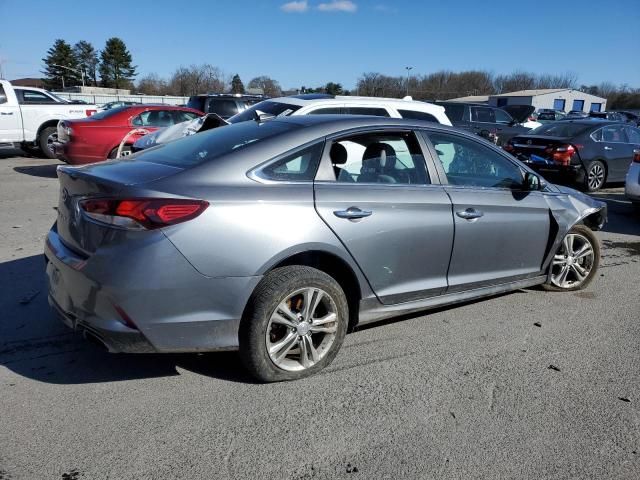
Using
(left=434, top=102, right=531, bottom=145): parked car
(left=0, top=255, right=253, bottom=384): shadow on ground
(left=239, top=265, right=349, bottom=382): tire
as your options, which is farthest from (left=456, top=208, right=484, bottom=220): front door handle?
(left=434, top=102, right=531, bottom=145): parked car

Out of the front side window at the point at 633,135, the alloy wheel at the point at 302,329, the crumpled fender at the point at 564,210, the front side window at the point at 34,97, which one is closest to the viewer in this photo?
the alloy wheel at the point at 302,329

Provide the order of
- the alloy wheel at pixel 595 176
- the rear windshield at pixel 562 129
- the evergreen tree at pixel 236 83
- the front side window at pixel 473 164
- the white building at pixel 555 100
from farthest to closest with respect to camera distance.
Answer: the evergreen tree at pixel 236 83 → the white building at pixel 555 100 → the rear windshield at pixel 562 129 → the alloy wheel at pixel 595 176 → the front side window at pixel 473 164

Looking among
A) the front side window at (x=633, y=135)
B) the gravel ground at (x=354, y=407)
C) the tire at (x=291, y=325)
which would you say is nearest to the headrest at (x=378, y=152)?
the tire at (x=291, y=325)

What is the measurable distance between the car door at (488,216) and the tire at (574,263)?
0.37 meters

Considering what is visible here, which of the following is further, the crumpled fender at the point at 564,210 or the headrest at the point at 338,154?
the crumpled fender at the point at 564,210

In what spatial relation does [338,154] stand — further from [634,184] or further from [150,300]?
[634,184]

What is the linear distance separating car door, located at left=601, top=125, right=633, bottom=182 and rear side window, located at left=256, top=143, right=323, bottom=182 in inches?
397

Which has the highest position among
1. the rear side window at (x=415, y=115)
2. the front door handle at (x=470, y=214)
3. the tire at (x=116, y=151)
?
the rear side window at (x=415, y=115)

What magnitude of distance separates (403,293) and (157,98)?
5501 cm

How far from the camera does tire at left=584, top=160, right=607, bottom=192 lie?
1108 centimetres

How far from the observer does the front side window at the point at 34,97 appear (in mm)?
13273

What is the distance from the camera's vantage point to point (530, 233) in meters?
4.38

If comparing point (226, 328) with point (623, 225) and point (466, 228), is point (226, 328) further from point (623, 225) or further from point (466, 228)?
point (623, 225)

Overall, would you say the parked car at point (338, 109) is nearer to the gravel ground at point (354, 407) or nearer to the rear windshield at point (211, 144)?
the rear windshield at point (211, 144)
